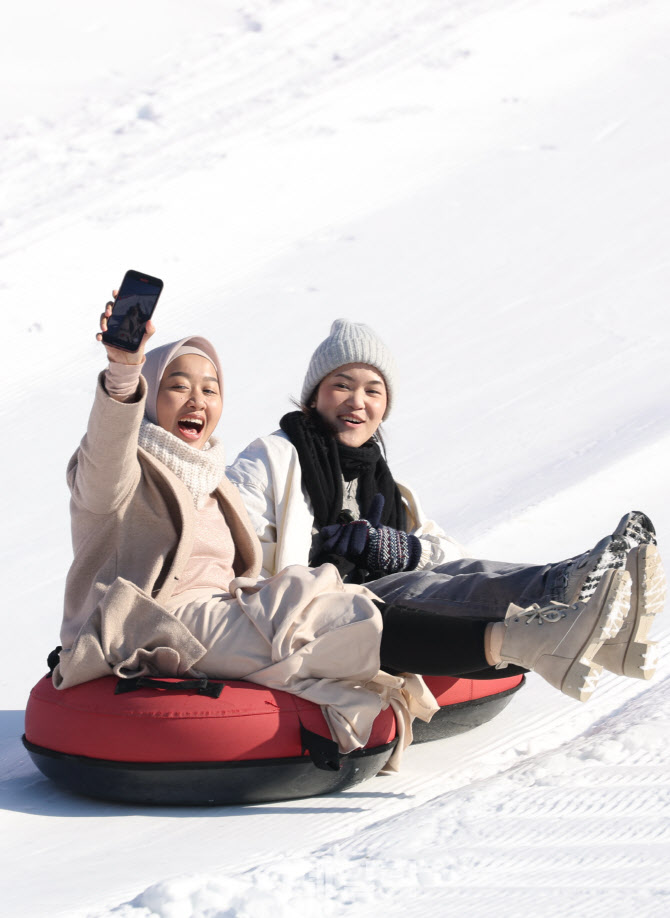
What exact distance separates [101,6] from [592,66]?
5.66m

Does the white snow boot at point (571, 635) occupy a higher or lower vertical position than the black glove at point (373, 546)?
lower

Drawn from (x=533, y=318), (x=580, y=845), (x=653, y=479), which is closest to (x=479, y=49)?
(x=533, y=318)

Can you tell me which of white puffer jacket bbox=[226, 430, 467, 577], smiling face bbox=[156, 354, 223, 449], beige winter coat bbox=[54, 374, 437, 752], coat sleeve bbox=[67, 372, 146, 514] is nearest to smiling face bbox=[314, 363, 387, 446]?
white puffer jacket bbox=[226, 430, 467, 577]

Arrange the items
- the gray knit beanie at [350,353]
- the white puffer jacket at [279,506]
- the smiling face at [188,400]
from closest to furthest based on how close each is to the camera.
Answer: the smiling face at [188,400], the white puffer jacket at [279,506], the gray knit beanie at [350,353]

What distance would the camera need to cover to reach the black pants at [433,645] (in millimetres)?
2523

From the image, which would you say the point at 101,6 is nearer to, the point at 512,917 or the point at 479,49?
the point at 479,49

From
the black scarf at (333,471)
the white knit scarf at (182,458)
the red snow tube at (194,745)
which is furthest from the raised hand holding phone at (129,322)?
the black scarf at (333,471)

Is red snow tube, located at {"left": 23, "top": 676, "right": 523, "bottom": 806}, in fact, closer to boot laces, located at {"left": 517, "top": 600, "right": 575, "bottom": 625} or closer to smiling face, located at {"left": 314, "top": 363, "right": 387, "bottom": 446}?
boot laces, located at {"left": 517, "top": 600, "right": 575, "bottom": 625}

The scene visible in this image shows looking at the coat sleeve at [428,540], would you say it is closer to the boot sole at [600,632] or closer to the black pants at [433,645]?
the black pants at [433,645]

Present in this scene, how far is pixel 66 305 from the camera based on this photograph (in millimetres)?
7875

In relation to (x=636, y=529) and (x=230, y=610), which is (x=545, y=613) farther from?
(x=230, y=610)

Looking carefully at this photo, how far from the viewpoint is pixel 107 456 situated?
253 cm

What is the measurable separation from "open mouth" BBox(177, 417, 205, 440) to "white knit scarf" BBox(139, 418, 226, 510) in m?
0.07

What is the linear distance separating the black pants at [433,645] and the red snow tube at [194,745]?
0.73 ft
